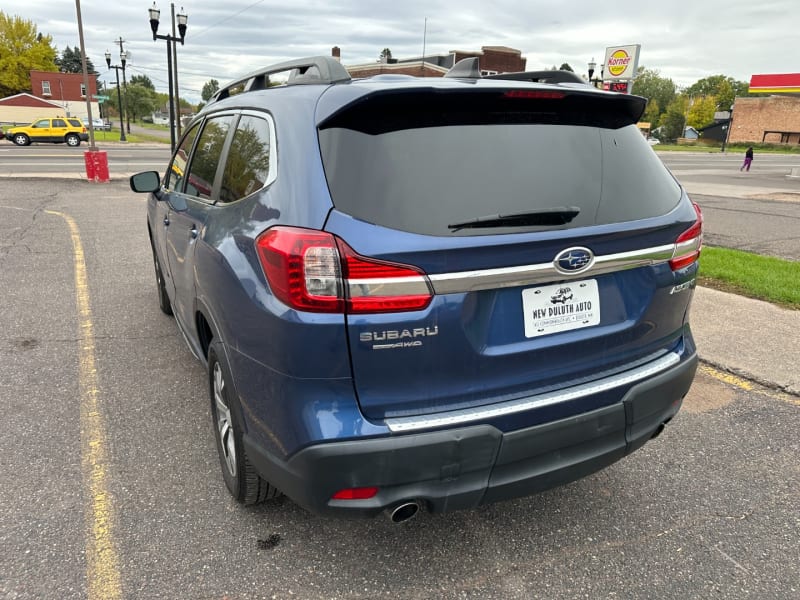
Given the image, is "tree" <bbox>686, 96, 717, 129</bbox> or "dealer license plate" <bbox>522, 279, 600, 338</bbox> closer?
"dealer license plate" <bbox>522, 279, 600, 338</bbox>

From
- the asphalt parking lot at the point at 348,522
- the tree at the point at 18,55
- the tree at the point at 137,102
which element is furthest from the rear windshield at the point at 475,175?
the tree at the point at 137,102

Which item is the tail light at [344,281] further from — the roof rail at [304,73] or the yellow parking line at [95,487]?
the yellow parking line at [95,487]

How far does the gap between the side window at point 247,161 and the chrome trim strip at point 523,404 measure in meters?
1.07

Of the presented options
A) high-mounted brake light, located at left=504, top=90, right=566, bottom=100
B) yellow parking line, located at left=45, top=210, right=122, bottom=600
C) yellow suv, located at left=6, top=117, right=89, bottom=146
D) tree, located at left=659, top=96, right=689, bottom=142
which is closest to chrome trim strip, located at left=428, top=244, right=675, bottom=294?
high-mounted brake light, located at left=504, top=90, right=566, bottom=100

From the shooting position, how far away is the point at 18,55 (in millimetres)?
72500

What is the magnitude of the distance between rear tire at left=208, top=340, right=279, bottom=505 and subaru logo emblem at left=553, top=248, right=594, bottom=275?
4.44 feet

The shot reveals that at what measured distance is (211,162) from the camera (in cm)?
312

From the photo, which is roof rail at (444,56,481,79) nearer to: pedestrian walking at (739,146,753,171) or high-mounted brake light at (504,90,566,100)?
high-mounted brake light at (504,90,566,100)

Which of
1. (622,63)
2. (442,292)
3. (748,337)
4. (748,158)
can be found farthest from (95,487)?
(748,158)

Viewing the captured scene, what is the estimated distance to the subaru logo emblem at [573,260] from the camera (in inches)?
80.7

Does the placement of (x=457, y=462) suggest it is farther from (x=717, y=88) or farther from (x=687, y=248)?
(x=717, y=88)

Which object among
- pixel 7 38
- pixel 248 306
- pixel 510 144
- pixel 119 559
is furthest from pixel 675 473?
pixel 7 38

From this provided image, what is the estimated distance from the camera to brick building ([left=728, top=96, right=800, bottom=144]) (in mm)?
77312

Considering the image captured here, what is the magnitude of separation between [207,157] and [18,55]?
290 feet
